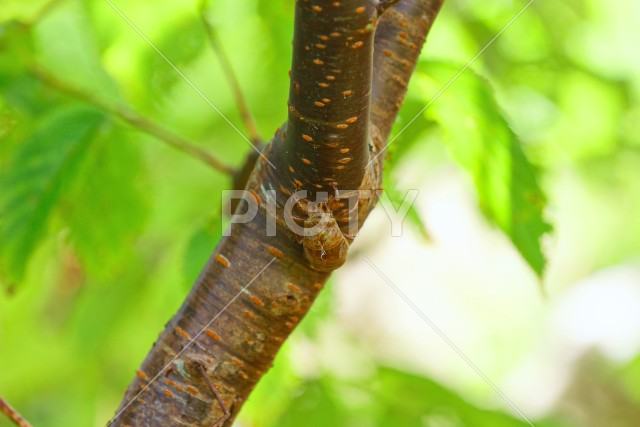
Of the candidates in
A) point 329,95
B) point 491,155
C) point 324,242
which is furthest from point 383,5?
point 491,155

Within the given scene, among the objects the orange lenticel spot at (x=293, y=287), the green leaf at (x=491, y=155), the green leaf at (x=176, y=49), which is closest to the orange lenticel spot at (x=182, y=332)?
the orange lenticel spot at (x=293, y=287)

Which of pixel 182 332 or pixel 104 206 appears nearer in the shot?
pixel 182 332

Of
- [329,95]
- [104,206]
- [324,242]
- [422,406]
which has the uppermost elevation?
[329,95]

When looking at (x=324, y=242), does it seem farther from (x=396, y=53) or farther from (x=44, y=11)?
(x=44, y=11)

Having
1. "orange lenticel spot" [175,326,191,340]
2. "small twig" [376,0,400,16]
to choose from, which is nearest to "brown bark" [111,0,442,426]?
"orange lenticel spot" [175,326,191,340]

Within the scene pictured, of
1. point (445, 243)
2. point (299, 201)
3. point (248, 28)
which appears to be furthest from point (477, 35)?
point (445, 243)
